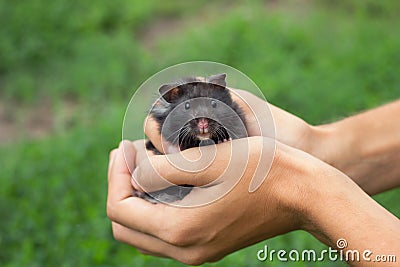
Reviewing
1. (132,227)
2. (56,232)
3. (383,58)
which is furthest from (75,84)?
(132,227)

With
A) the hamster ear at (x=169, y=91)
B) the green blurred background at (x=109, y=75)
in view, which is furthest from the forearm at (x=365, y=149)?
the green blurred background at (x=109, y=75)

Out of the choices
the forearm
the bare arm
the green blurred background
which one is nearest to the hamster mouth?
the bare arm

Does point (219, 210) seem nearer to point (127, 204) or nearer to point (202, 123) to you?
point (202, 123)

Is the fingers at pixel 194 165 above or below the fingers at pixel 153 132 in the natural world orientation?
below

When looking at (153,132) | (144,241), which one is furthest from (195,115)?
(144,241)

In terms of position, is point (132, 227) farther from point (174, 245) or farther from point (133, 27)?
point (133, 27)

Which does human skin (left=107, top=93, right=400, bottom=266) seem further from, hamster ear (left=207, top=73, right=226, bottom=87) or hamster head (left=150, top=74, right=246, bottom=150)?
hamster ear (left=207, top=73, right=226, bottom=87)

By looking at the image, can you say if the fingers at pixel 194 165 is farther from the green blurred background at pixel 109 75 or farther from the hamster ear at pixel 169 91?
the green blurred background at pixel 109 75
